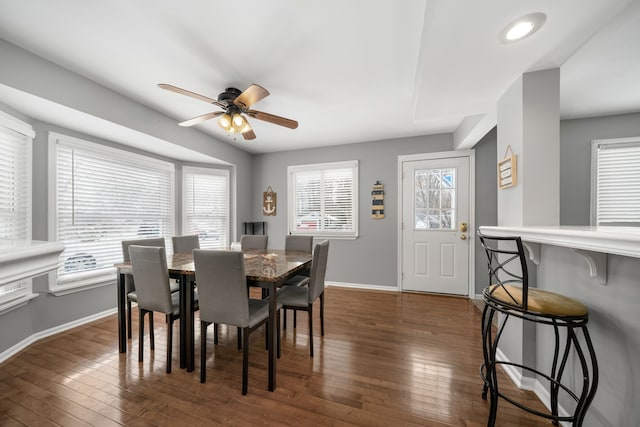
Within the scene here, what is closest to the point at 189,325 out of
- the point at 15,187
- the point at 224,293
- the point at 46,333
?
the point at 224,293

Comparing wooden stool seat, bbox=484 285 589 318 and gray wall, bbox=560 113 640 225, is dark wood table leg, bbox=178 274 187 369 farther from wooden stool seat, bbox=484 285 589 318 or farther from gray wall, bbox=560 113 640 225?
gray wall, bbox=560 113 640 225

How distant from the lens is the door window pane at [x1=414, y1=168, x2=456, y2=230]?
12.2 feet

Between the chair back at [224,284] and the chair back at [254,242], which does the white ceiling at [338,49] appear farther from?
the chair back at [254,242]

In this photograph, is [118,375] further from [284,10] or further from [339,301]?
[284,10]

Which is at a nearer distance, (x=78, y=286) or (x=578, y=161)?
(x=78, y=286)

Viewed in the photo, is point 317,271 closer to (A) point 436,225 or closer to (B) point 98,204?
(A) point 436,225

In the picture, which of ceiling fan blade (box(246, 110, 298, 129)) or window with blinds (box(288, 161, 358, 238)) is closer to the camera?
ceiling fan blade (box(246, 110, 298, 129))

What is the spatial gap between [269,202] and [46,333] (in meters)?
3.23

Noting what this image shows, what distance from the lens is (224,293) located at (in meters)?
1.67

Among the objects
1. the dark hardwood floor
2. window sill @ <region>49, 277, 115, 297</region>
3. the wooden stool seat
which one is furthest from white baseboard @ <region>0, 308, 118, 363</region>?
the wooden stool seat

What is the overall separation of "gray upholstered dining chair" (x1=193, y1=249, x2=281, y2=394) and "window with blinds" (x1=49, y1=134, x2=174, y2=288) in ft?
6.87

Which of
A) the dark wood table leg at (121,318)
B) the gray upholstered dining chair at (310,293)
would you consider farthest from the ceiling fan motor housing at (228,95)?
the dark wood table leg at (121,318)

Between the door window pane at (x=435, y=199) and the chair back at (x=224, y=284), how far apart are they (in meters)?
3.07

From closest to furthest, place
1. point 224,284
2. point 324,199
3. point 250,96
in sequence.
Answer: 1. point 224,284
2. point 250,96
3. point 324,199
